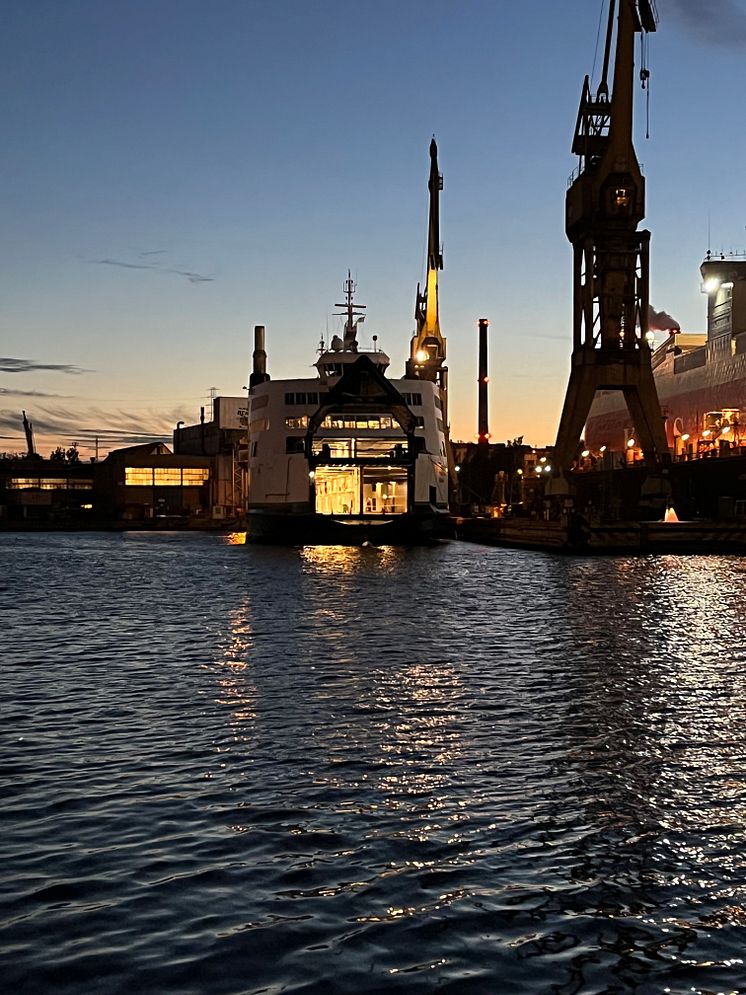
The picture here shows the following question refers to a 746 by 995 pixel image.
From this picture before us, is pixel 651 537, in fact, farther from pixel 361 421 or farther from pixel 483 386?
pixel 483 386

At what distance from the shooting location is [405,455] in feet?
182

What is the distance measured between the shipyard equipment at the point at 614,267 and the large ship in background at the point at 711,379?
404 inches

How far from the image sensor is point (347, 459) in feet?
185

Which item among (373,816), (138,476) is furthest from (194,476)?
(373,816)

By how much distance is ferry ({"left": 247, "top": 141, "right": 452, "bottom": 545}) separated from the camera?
5597cm

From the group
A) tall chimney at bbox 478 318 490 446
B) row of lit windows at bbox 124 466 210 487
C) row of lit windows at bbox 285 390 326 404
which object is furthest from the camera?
tall chimney at bbox 478 318 490 446

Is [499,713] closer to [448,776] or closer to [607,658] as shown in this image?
[448,776]

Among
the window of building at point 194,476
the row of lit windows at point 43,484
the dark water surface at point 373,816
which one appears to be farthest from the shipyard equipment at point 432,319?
the dark water surface at point 373,816

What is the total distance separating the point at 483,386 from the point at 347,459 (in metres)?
107

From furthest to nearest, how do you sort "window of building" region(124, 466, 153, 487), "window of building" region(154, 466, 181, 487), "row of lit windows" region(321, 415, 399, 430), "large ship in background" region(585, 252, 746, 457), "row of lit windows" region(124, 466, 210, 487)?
"window of building" region(154, 466, 181, 487), "row of lit windows" region(124, 466, 210, 487), "window of building" region(124, 466, 153, 487), "large ship in background" region(585, 252, 746, 457), "row of lit windows" region(321, 415, 399, 430)

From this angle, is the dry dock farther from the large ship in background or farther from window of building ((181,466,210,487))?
window of building ((181,466,210,487))

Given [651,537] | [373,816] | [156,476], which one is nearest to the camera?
[373,816]

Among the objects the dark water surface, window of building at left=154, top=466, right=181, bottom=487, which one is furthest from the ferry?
window of building at left=154, top=466, right=181, bottom=487

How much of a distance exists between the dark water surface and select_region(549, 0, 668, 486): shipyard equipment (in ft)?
154
